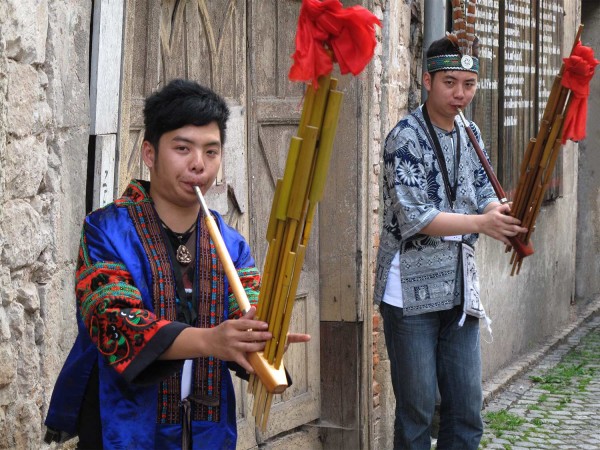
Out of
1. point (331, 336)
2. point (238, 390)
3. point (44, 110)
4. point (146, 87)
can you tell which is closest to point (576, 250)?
point (331, 336)

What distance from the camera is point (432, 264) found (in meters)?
4.71

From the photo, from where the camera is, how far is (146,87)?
4895mm

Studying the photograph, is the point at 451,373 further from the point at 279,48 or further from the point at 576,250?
the point at 576,250

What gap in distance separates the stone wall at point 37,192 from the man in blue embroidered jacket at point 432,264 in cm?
132

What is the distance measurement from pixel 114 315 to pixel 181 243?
1.04ft

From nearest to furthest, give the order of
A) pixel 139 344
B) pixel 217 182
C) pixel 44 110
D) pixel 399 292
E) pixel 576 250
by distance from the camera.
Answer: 1. pixel 139 344
2. pixel 44 110
3. pixel 399 292
4. pixel 217 182
5. pixel 576 250

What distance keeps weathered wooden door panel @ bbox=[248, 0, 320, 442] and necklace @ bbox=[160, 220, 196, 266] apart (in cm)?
280

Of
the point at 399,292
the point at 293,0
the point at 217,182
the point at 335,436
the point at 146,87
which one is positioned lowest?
the point at 335,436

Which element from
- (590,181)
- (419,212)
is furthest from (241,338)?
A: (590,181)

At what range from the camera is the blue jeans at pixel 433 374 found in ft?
15.4

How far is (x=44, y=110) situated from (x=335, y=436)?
3.22 meters

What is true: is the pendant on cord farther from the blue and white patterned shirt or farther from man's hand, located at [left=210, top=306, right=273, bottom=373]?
the blue and white patterned shirt

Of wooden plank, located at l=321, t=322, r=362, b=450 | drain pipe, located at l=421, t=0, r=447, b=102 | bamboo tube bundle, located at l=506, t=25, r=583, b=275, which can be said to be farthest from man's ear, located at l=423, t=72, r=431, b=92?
drain pipe, located at l=421, t=0, r=447, b=102

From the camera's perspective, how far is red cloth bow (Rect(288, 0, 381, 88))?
2455mm
